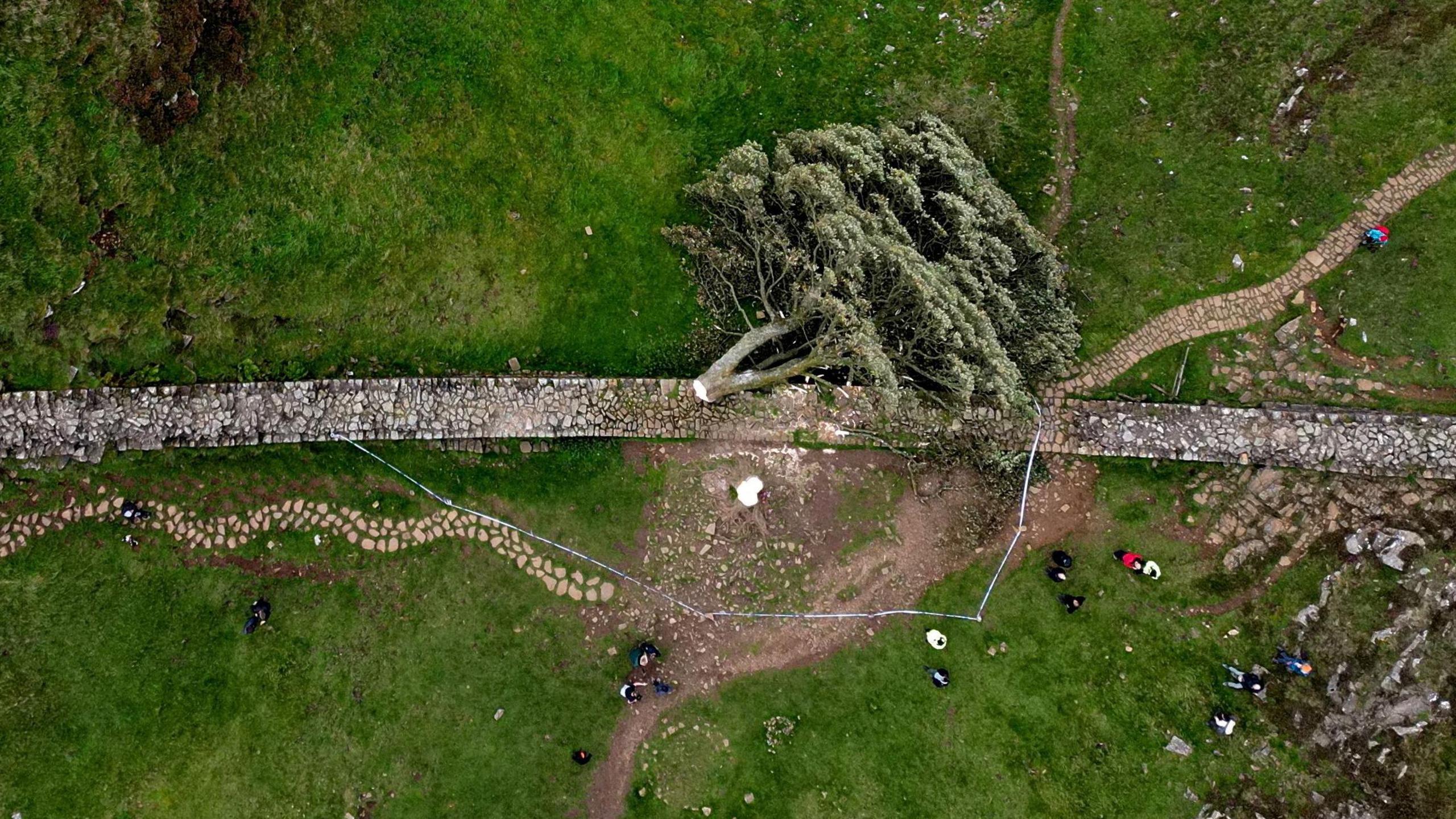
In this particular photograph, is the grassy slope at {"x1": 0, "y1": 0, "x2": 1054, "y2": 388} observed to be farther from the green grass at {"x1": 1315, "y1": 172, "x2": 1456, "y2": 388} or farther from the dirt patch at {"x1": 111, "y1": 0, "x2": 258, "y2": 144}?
the green grass at {"x1": 1315, "y1": 172, "x2": 1456, "y2": 388}

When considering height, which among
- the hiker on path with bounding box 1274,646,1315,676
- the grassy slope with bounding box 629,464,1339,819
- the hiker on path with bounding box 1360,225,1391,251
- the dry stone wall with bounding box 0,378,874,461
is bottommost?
the grassy slope with bounding box 629,464,1339,819

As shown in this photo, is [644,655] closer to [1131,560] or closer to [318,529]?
[318,529]

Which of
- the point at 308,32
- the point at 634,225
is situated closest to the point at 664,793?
the point at 634,225

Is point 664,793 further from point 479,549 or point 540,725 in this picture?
point 479,549

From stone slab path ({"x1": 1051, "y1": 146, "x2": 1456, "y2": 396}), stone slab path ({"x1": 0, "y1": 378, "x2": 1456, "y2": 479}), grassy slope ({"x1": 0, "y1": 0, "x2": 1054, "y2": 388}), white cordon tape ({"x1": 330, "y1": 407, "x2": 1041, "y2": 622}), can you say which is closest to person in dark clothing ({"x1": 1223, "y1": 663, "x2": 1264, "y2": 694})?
stone slab path ({"x1": 0, "y1": 378, "x2": 1456, "y2": 479})

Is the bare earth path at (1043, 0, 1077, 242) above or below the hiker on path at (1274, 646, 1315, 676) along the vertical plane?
above

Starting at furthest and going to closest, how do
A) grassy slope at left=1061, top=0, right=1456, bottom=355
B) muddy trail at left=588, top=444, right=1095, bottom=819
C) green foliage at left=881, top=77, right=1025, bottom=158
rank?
1. grassy slope at left=1061, top=0, right=1456, bottom=355
2. green foliage at left=881, top=77, right=1025, bottom=158
3. muddy trail at left=588, top=444, right=1095, bottom=819

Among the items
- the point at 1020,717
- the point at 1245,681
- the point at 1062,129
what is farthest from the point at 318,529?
the point at 1245,681
